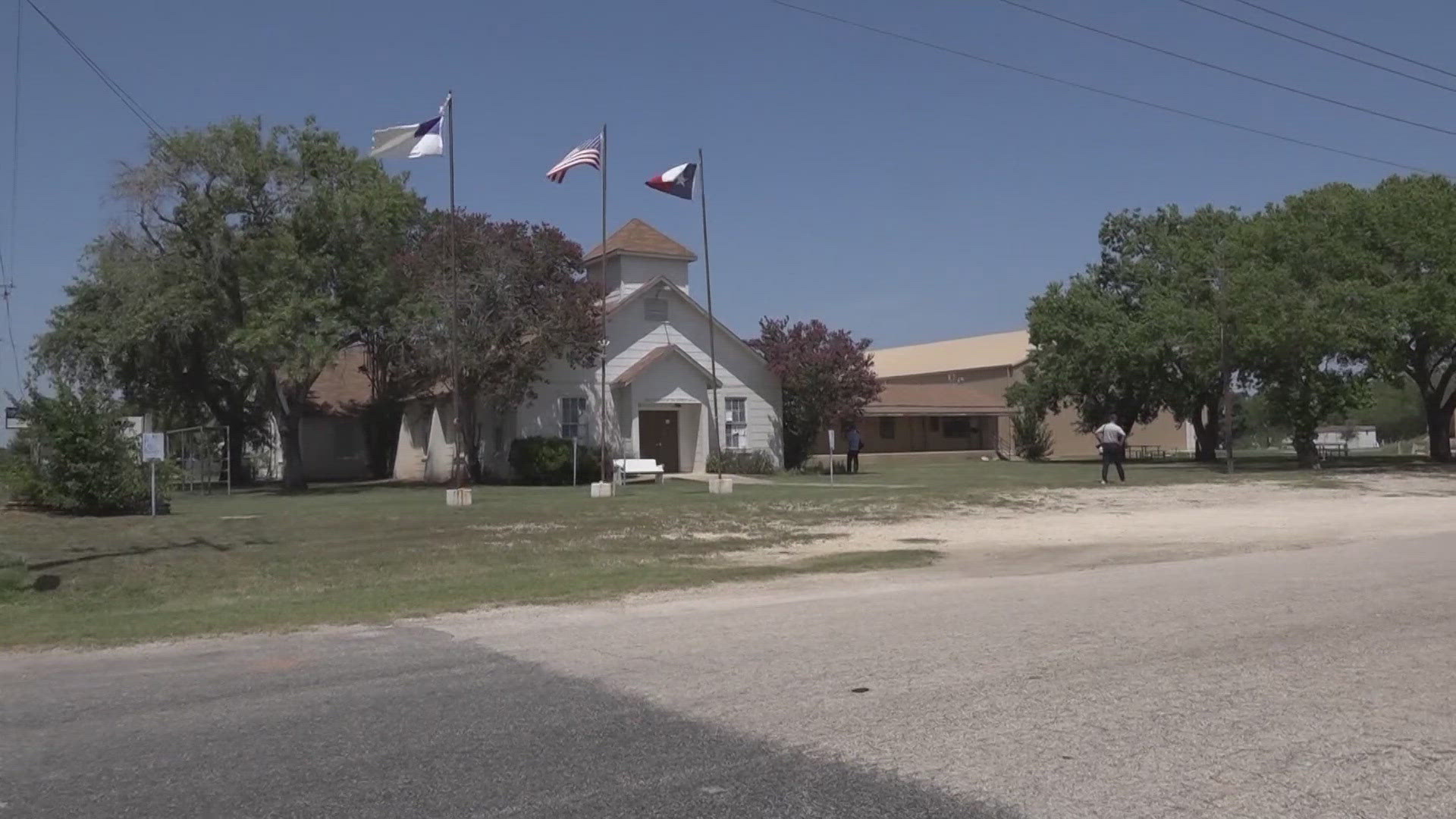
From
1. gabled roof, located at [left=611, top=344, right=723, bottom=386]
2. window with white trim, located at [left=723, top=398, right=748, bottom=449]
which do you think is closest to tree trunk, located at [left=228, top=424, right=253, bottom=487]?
gabled roof, located at [left=611, top=344, right=723, bottom=386]

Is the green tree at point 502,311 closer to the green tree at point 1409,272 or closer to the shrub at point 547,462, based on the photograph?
the shrub at point 547,462

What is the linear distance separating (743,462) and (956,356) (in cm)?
3461

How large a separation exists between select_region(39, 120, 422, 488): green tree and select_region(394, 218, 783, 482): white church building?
5.75 meters

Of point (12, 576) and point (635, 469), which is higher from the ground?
point (635, 469)

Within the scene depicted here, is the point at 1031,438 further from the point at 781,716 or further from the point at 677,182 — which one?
the point at 781,716

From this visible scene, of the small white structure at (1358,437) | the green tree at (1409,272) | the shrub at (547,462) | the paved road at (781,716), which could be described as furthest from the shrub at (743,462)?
the small white structure at (1358,437)

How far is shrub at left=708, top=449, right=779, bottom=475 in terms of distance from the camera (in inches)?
1599

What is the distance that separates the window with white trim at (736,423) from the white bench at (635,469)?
6.18 m

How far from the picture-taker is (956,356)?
7338cm

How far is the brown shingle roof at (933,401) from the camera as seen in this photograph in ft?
186

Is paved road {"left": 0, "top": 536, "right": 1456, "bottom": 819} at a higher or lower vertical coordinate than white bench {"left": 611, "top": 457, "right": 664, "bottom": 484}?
lower

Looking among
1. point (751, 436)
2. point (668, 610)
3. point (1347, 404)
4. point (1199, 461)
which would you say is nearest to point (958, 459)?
point (1199, 461)

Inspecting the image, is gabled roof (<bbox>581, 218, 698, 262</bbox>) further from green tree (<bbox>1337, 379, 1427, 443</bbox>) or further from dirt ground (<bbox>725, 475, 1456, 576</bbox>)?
green tree (<bbox>1337, 379, 1427, 443</bbox>)

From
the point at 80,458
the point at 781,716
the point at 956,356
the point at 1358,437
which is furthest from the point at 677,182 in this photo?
the point at 1358,437
